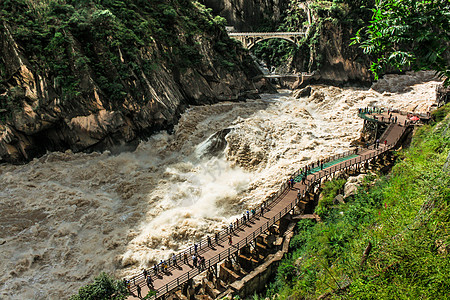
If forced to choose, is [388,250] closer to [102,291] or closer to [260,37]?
[102,291]

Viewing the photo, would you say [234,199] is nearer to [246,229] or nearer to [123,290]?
[246,229]

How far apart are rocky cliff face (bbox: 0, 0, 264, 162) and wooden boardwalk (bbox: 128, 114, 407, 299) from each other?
19921 mm

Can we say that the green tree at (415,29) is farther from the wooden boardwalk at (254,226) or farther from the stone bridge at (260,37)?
the stone bridge at (260,37)

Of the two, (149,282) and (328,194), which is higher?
(328,194)

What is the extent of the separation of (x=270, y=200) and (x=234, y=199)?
310cm

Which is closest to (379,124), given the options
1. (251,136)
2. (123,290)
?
(251,136)

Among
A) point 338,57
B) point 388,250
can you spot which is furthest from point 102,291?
point 338,57

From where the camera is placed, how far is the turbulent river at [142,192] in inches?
741

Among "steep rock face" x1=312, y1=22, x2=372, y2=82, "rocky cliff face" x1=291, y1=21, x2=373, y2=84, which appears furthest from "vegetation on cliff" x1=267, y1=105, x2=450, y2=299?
"steep rock face" x1=312, y1=22, x2=372, y2=82

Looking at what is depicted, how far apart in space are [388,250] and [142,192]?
2153 centimetres

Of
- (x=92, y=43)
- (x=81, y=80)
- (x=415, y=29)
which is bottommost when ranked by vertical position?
(x=81, y=80)

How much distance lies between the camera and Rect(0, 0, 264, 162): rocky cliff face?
1186 inches

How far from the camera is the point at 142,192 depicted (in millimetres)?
26281

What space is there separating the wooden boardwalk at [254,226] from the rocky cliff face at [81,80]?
19921 mm
